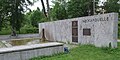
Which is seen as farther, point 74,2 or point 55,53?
point 74,2

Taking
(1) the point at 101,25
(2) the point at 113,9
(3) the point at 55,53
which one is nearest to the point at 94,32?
(1) the point at 101,25

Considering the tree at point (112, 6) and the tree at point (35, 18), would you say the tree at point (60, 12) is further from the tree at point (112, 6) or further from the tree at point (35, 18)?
the tree at point (112, 6)

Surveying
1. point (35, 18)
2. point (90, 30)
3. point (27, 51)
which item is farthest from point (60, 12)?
→ point (27, 51)

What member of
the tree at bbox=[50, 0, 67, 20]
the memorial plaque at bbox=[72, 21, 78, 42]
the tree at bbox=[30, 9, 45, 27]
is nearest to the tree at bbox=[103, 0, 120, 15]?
the tree at bbox=[50, 0, 67, 20]

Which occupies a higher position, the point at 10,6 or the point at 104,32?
the point at 10,6

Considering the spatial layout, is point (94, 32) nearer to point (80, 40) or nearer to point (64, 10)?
point (80, 40)

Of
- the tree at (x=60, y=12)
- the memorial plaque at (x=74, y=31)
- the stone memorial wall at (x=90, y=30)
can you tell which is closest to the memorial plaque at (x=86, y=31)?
the stone memorial wall at (x=90, y=30)

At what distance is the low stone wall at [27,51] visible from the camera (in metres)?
6.81

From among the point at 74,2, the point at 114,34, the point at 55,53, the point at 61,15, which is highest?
the point at 74,2

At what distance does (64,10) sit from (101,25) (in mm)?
19492

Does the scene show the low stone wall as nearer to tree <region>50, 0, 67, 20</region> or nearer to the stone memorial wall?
the stone memorial wall

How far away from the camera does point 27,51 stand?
729cm

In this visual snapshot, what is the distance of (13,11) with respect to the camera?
23.5m

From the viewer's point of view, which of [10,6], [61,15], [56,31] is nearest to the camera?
[56,31]
